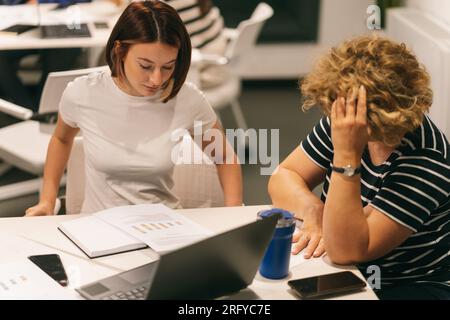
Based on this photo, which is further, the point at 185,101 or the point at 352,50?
the point at 185,101

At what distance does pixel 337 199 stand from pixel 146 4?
0.80 metres

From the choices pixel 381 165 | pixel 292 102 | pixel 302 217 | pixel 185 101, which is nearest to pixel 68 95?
pixel 185 101

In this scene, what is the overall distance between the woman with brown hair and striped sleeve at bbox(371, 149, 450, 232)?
0.65 m

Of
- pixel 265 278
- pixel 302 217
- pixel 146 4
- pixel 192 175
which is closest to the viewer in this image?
pixel 265 278

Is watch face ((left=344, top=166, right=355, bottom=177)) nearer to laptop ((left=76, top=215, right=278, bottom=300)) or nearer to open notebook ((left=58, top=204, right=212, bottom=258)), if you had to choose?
laptop ((left=76, top=215, right=278, bottom=300))

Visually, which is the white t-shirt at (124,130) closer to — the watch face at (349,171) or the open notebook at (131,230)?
the open notebook at (131,230)

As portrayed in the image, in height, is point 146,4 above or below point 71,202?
above

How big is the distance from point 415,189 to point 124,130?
0.88 m

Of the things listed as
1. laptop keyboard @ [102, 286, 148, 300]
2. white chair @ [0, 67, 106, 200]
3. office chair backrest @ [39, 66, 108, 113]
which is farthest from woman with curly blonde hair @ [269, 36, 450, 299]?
white chair @ [0, 67, 106, 200]

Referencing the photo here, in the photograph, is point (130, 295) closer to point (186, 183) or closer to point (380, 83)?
point (380, 83)

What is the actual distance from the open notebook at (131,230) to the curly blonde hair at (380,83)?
45cm

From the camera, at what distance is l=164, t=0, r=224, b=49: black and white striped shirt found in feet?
13.2

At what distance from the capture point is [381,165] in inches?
75.5

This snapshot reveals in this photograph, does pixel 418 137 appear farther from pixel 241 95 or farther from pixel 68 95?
pixel 241 95
